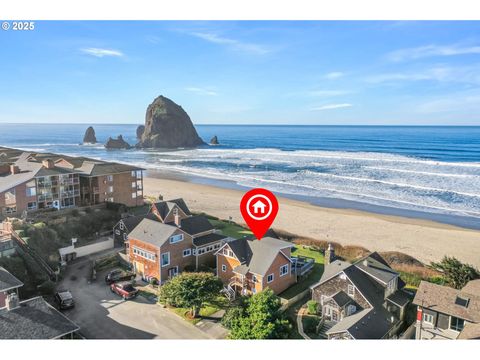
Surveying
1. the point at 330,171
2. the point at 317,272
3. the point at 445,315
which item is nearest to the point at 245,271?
the point at 317,272

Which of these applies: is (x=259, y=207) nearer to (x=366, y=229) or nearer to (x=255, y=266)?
(x=255, y=266)

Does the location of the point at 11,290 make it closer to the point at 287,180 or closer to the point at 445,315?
the point at 445,315

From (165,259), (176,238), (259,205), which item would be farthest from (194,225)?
(259,205)

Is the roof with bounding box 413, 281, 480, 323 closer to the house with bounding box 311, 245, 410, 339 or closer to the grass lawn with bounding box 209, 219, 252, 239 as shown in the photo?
the house with bounding box 311, 245, 410, 339

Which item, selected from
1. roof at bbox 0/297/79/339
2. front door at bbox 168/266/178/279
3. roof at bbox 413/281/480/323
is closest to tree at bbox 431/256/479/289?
roof at bbox 413/281/480/323

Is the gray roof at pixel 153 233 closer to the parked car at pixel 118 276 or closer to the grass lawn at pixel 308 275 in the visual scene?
the parked car at pixel 118 276

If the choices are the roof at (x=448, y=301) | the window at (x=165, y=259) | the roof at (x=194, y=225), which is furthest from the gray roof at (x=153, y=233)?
the roof at (x=448, y=301)
